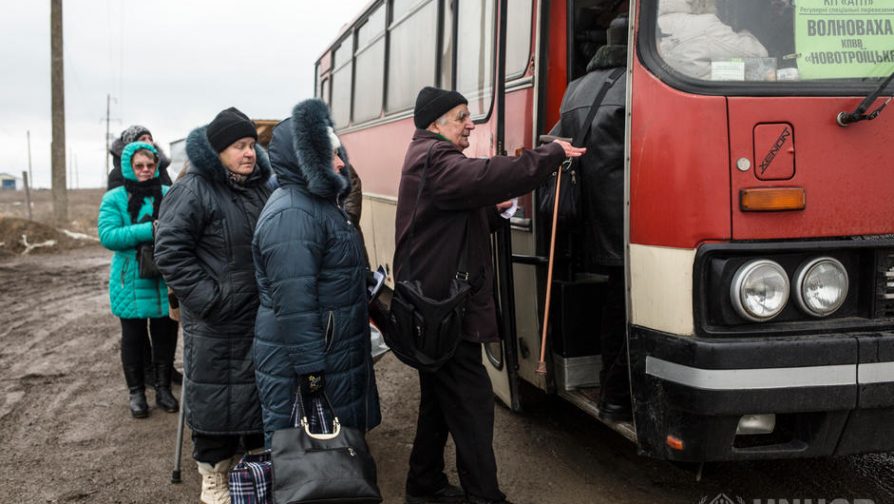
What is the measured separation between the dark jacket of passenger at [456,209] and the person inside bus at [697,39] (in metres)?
0.61

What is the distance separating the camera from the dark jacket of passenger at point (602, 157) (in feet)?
11.3

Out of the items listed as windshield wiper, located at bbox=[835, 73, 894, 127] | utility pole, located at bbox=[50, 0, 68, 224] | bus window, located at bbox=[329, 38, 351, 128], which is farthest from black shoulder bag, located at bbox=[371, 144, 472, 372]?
utility pole, located at bbox=[50, 0, 68, 224]

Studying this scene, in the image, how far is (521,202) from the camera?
4293mm

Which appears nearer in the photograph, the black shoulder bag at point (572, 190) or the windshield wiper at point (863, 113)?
the windshield wiper at point (863, 113)

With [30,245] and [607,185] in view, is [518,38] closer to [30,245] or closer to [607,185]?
[607,185]

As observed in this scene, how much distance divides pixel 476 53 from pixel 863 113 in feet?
8.35

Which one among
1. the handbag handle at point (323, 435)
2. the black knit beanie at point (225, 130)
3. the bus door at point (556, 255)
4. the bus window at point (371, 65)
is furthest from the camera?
the bus window at point (371, 65)

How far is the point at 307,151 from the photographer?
3.47 meters

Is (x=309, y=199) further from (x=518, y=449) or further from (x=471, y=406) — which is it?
(x=518, y=449)

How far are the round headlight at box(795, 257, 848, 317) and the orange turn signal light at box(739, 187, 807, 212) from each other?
9.4 inches

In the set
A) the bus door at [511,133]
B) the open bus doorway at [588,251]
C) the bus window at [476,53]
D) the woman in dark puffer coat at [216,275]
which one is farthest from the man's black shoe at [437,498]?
the bus window at [476,53]

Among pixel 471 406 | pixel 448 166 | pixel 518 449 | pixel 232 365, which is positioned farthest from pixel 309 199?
pixel 518 449

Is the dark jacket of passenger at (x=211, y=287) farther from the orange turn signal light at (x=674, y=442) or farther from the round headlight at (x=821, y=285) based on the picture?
the round headlight at (x=821, y=285)

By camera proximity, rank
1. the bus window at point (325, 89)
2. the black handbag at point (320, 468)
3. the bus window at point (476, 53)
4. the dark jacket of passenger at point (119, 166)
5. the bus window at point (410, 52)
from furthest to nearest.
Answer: the bus window at point (325, 89) < the bus window at point (410, 52) < the dark jacket of passenger at point (119, 166) < the bus window at point (476, 53) < the black handbag at point (320, 468)
